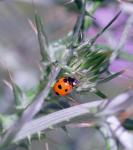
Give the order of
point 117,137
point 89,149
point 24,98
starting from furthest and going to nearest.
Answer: point 89,149 < point 24,98 < point 117,137

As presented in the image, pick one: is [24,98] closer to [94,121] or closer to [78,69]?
[78,69]

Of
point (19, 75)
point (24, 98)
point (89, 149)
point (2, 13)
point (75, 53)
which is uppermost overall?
point (75, 53)

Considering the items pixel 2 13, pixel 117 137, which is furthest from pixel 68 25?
pixel 117 137

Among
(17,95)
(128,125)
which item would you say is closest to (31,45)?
(17,95)

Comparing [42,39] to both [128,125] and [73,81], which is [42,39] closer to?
[73,81]

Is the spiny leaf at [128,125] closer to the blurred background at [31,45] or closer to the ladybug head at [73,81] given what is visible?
the ladybug head at [73,81]

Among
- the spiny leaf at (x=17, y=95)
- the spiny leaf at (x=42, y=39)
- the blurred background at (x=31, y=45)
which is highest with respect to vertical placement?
the spiny leaf at (x=42, y=39)

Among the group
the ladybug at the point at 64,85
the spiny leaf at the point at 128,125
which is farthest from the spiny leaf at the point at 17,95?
the spiny leaf at the point at 128,125

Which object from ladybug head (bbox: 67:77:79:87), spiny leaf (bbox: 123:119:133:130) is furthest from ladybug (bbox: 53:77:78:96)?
spiny leaf (bbox: 123:119:133:130)
